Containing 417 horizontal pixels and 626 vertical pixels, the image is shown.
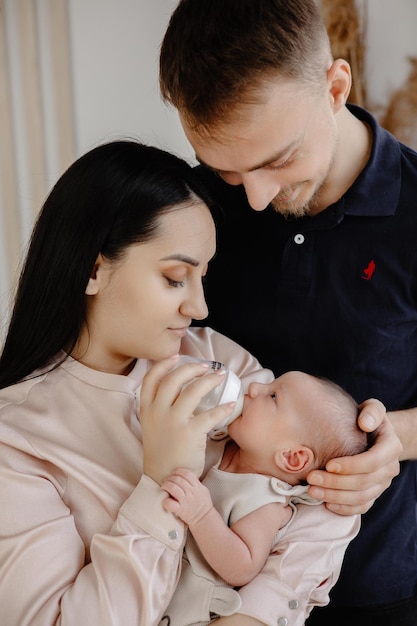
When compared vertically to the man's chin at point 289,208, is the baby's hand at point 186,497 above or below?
below

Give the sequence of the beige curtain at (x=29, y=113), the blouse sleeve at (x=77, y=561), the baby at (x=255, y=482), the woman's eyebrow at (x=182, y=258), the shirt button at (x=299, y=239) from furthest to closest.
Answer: the beige curtain at (x=29, y=113) < the shirt button at (x=299, y=239) < the woman's eyebrow at (x=182, y=258) < the baby at (x=255, y=482) < the blouse sleeve at (x=77, y=561)

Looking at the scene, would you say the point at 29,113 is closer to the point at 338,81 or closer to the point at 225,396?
the point at 338,81

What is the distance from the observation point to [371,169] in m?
1.80

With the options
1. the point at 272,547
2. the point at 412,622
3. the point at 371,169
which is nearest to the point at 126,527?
the point at 272,547

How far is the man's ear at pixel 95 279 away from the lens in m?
1.57

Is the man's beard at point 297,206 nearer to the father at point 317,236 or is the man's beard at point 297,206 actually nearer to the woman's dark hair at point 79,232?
the father at point 317,236

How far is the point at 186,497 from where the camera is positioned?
4.55 feet

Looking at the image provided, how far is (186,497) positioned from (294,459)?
287mm

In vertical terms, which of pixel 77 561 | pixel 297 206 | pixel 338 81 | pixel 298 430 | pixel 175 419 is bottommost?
pixel 77 561

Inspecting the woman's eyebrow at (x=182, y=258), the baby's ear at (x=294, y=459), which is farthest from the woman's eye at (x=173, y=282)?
the baby's ear at (x=294, y=459)

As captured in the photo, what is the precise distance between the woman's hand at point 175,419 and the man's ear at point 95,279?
0.70ft

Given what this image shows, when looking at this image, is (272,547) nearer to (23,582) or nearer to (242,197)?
(23,582)

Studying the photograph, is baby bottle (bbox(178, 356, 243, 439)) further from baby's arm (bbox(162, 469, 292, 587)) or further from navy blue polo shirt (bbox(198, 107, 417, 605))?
navy blue polo shirt (bbox(198, 107, 417, 605))

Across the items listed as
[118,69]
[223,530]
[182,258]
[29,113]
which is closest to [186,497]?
[223,530]
